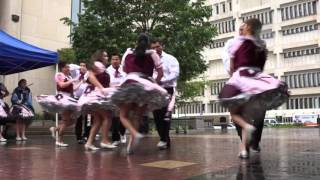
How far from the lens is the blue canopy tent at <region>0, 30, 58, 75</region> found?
44.7 feet

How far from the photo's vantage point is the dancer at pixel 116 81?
32.7ft

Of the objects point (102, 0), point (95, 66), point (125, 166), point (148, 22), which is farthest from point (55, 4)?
point (125, 166)

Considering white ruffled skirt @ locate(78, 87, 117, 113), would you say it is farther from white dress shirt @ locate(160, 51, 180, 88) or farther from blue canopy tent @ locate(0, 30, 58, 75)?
blue canopy tent @ locate(0, 30, 58, 75)

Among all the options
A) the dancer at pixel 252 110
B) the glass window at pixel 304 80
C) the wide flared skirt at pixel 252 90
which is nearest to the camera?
the wide flared skirt at pixel 252 90

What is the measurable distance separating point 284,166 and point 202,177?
4.30 feet

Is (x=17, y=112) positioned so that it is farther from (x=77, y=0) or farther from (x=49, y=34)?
(x=77, y=0)

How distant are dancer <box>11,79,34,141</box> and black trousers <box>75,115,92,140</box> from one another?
85.6 inches

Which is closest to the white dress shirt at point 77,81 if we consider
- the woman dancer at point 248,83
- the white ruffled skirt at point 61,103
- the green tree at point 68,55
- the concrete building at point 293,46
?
the white ruffled skirt at point 61,103

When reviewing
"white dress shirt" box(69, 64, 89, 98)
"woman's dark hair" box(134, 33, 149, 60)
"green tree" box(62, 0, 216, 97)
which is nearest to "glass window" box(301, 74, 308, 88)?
"green tree" box(62, 0, 216, 97)

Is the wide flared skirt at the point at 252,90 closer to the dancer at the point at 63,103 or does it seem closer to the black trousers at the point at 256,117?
the black trousers at the point at 256,117

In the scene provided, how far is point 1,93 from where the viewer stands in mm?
14047

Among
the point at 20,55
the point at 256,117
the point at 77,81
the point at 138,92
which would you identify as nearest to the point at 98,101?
the point at 138,92

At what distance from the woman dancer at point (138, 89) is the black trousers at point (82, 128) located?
467cm

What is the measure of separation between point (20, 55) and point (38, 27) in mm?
11277
